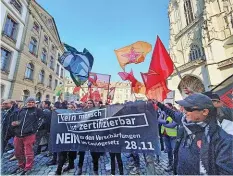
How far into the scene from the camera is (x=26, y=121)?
13.0ft

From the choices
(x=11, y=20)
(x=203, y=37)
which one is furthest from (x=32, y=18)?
(x=203, y=37)

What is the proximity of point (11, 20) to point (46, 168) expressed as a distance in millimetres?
16129

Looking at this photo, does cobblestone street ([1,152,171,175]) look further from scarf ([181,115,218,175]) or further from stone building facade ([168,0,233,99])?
stone building facade ([168,0,233,99])

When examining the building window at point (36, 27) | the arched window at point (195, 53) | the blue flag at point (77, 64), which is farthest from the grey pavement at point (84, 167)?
the arched window at point (195, 53)

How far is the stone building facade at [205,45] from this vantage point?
687 inches

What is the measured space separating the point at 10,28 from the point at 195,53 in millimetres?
23634

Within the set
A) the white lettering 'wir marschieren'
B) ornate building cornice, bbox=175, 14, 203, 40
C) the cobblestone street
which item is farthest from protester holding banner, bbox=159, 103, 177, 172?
ornate building cornice, bbox=175, 14, 203, 40

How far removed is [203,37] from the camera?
62.5 ft

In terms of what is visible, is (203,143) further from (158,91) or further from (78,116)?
(158,91)

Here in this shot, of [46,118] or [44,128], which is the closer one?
[46,118]

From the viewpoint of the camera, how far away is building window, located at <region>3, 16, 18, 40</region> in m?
13.6

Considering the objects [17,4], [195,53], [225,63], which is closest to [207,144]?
[225,63]

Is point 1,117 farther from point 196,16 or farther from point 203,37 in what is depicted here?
point 196,16

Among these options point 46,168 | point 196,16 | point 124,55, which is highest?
point 196,16
